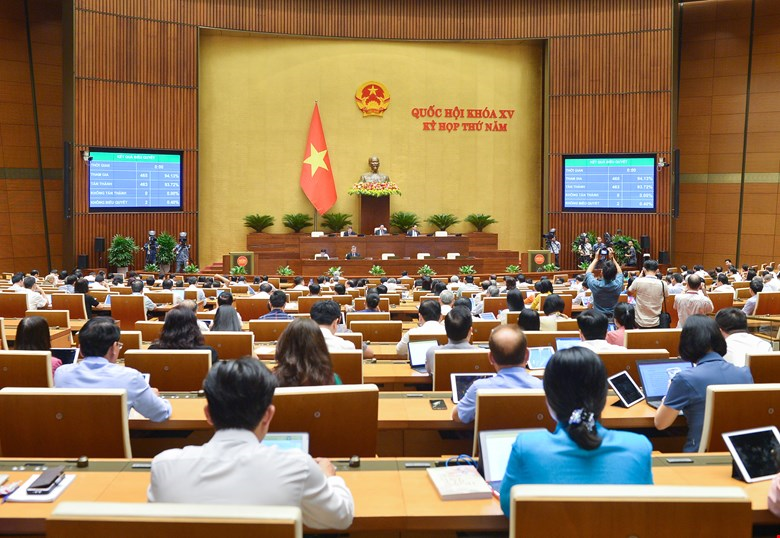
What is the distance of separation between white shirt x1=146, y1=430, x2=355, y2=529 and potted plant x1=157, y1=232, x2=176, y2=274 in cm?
1613

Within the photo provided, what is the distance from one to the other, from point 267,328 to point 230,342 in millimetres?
1175

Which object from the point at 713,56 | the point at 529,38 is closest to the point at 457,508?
the point at 529,38

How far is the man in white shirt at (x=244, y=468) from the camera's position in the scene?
1.99 meters

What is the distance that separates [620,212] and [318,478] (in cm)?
1806

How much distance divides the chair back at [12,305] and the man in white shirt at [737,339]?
7.21 metres

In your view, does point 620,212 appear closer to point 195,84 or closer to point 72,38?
point 195,84

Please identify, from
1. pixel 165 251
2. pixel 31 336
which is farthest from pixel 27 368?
pixel 165 251

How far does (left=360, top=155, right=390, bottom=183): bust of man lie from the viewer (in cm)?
1958

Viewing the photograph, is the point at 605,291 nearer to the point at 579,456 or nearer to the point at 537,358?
the point at 537,358

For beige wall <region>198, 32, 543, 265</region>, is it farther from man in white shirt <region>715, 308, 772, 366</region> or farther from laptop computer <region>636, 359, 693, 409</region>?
laptop computer <region>636, 359, 693, 409</region>

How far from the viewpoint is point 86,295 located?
9555mm

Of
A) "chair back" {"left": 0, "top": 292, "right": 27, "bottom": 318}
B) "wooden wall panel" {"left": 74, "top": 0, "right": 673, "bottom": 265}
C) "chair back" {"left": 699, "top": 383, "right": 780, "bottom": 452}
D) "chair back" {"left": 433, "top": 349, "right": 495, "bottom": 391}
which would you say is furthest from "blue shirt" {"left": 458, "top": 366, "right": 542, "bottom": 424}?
"wooden wall panel" {"left": 74, "top": 0, "right": 673, "bottom": 265}

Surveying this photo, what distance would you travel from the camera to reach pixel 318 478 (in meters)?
2.07

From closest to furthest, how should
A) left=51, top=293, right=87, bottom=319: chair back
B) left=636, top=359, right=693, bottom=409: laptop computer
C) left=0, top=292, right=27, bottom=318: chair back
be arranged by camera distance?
left=636, top=359, right=693, bottom=409: laptop computer
left=0, top=292, right=27, bottom=318: chair back
left=51, top=293, right=87, bottom=319: chair back
